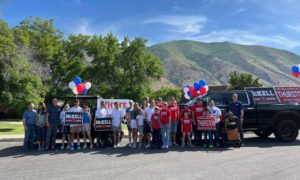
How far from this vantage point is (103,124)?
13.6 metres

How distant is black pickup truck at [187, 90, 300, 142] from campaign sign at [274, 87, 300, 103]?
50cm

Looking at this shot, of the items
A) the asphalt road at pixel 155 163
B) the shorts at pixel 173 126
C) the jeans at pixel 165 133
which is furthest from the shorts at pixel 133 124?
the shorts at pixel 173 126

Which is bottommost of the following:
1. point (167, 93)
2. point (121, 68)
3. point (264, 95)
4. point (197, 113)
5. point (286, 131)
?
point (286, 131)

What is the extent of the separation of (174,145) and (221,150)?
202 cm

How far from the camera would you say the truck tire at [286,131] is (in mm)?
14805

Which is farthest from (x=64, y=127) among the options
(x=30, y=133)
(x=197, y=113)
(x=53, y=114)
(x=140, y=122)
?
(x=197, y=113)

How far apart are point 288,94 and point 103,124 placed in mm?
8066

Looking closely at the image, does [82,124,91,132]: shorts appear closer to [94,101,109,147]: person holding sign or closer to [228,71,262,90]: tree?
[94,101,109,147]: person holding sign

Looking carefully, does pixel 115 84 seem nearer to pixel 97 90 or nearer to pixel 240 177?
pixel 97 90

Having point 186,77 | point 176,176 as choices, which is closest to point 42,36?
point 176,176

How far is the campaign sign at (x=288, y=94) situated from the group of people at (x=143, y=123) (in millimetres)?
2756

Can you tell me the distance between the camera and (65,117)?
13.2 meters

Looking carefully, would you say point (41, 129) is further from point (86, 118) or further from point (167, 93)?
point (167, 93)

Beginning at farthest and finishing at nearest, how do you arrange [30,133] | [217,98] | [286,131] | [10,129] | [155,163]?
[10,129]
[286,131]
[217,98]
[30,133]
[155,163]
